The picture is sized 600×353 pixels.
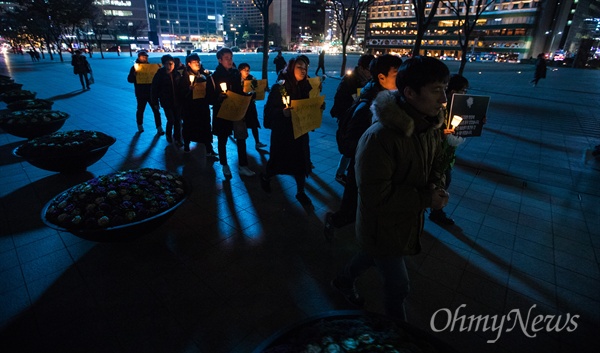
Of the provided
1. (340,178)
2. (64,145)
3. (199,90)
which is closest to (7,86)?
(64,145)

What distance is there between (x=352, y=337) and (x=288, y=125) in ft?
10.7

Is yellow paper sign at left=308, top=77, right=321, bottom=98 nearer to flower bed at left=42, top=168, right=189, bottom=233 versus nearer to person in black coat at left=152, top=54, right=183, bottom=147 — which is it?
flower bed at left=42, top=168, right=189, bottom=233

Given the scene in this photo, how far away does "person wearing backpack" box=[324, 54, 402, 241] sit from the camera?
3.29 meters

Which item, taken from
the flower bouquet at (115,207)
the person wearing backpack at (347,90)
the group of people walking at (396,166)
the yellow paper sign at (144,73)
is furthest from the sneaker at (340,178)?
the yellow paper sign at (144,73)

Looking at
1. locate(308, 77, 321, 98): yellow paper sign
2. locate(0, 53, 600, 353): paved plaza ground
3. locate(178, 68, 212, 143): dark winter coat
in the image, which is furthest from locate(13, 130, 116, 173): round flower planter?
locate(308, 77, 321, 98): yellow paper sign

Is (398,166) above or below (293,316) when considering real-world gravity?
above

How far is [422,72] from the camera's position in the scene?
1.84 m

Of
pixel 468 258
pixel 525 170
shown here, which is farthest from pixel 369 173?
pixel 525 170

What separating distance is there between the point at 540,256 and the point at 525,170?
3581 mm

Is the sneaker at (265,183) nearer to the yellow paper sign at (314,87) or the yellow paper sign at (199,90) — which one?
the yellow paper sign at (314,87)

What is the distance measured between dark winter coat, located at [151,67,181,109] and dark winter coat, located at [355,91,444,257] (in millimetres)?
6487

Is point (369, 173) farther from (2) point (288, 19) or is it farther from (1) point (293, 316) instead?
(2) point (288, 19)

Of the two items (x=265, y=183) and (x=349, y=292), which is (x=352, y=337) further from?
(x=265, y=183)

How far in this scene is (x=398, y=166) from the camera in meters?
1.94
